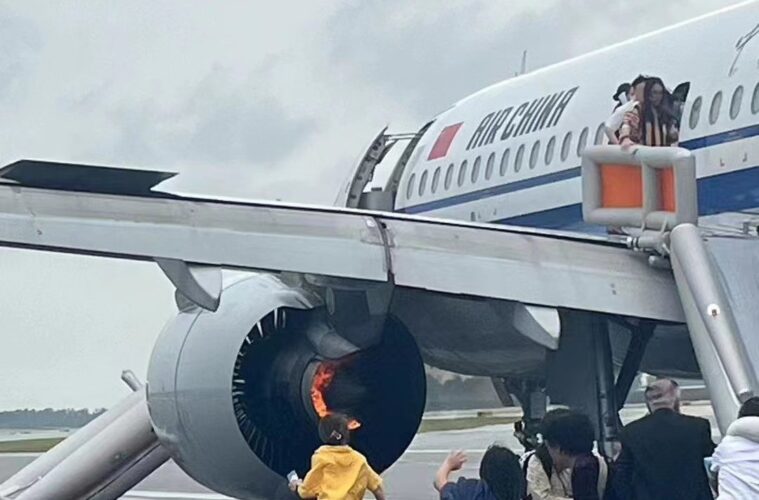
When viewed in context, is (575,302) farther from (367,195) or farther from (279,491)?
(367,195)

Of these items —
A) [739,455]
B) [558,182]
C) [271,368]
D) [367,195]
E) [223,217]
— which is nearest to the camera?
[739,455]

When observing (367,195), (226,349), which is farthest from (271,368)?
(367,195)

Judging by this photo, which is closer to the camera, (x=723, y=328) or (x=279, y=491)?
(x=723, y=328)

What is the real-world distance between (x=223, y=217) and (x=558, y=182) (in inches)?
272

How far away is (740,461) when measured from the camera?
21.9ft

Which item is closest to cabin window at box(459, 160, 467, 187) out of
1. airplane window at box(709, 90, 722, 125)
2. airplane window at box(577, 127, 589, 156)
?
airplane window at box(577, 127, 589, 156)

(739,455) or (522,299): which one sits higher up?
(522,299)

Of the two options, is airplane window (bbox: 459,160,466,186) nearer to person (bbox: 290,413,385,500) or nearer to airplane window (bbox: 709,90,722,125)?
airplane window (bbox: 709,90,722,125)

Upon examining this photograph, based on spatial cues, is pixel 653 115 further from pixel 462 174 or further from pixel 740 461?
pixel 462 174

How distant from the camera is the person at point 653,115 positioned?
34.6 feet

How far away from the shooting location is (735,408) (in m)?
7.25

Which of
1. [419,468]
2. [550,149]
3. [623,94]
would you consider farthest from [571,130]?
[419,468]

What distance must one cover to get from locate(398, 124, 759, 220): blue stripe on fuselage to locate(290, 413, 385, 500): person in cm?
375

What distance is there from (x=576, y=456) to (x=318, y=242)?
1.50 metres
